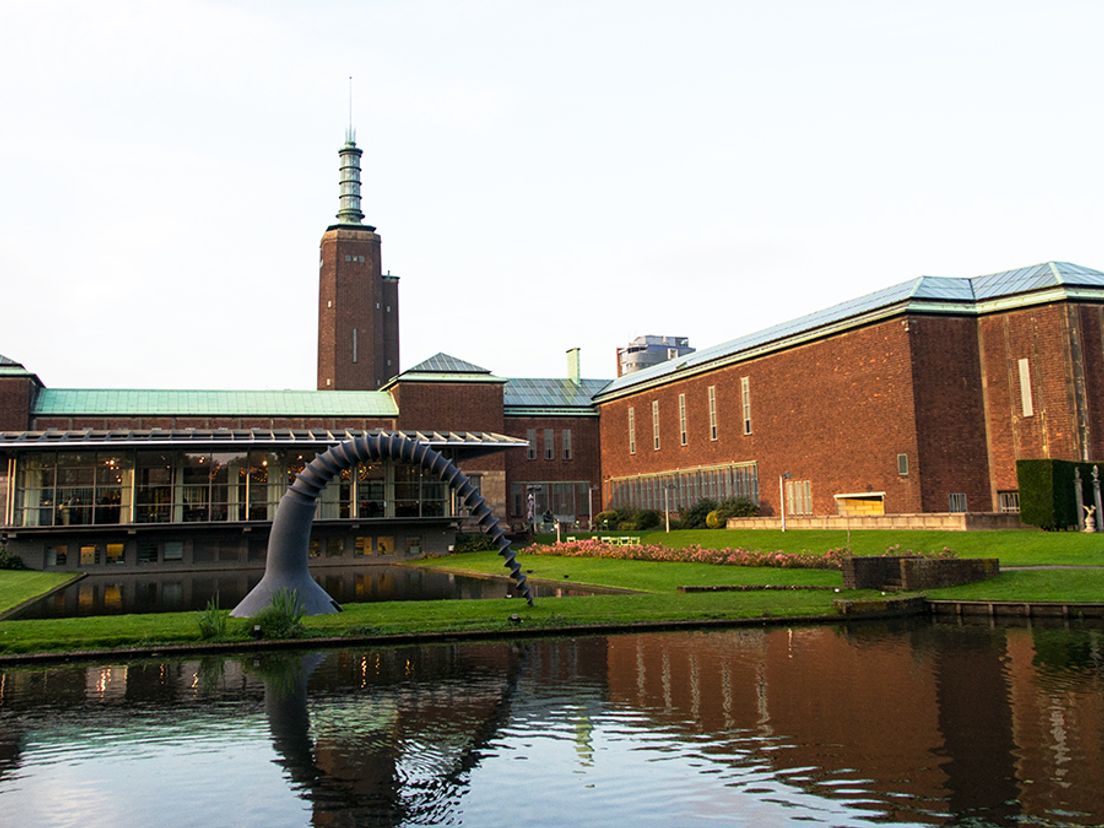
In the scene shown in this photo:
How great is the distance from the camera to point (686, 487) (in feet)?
216

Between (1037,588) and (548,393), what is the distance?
5818cm

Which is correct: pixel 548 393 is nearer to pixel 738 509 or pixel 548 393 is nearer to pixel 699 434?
pixel 699 434

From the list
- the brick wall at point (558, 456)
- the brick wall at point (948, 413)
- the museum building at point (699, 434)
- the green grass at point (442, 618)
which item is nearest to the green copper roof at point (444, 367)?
the museum building at point (699, 434)

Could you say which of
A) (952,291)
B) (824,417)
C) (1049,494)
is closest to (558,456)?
(824,417)

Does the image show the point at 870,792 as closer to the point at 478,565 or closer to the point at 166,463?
the point at 478,565

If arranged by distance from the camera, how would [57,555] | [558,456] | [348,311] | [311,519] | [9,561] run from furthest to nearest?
[348,311] → [558,456] → [57,555] → [9,561] → [311,519]

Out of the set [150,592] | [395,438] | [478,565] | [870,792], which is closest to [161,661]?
[395,438]

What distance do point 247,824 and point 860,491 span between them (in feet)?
144

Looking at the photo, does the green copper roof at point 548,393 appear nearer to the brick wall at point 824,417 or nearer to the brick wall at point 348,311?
the brick wall at point 824,417

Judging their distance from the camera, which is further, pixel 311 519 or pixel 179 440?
pixel 179 440

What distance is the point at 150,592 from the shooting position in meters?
35.4

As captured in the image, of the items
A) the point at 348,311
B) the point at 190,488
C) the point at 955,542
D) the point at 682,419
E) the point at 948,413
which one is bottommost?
the point at 955,542

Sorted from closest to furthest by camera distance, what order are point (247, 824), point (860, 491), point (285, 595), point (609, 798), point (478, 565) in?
point (247, 824)
point (609, 798)
point (285, 595)
point (478, 565)
point (860, 491)

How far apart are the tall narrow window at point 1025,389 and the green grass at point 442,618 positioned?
1013 inches
